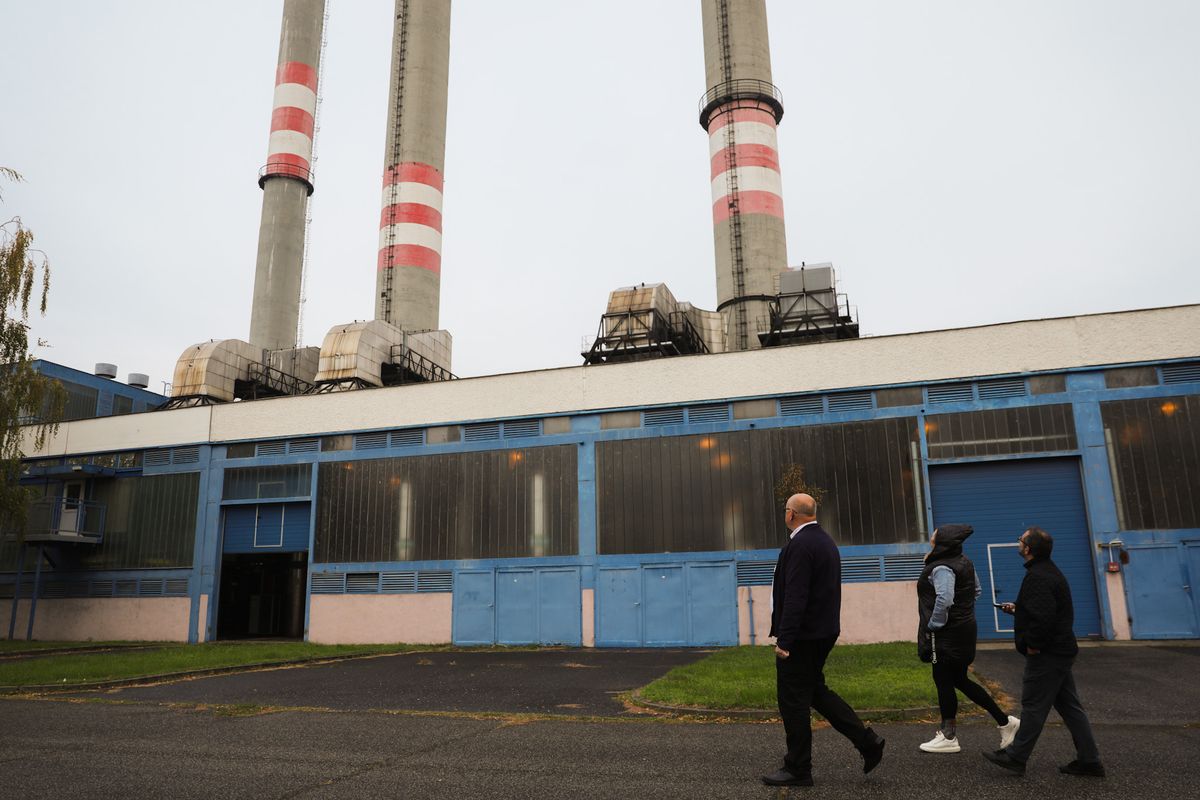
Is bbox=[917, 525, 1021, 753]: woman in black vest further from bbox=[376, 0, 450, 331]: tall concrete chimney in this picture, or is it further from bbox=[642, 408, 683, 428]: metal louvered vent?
bbox=[376, 0, 450, 331]: tall concrete chimney

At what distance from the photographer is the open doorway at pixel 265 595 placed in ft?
84.2

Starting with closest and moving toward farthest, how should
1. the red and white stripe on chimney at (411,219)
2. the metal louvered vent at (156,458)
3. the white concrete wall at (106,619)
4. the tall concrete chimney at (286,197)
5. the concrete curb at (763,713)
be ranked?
the concrete curb at (763,713) → the white concrete wall at (106,619) → the metal louvered vent at (156,458) → the red and white stripe on chimney at (411,219) → the tall concrete chimney at (286,197)

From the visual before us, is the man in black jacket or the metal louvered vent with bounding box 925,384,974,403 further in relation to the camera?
the metal louvered vent with bounding box 925,384,974,403

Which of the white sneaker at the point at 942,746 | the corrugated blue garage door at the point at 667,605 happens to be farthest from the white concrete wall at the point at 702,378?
the white sneaker at the point at 942,746

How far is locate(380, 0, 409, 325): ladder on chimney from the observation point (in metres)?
37.0

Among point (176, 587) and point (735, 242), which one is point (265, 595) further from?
point (735, 242)

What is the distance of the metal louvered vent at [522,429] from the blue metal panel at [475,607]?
362 cm

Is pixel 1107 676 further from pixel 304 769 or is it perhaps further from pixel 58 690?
pixel 58 690

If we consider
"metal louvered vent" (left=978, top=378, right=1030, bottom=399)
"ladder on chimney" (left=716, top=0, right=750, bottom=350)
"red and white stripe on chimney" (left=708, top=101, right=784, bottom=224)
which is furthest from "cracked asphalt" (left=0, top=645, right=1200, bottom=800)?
"red and white stripe on chimney" (left=708, top=101, right=784, bottom=224)

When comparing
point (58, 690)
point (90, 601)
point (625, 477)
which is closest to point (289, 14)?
point (90, 601)

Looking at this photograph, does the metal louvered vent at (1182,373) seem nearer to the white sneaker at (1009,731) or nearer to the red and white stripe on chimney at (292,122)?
the white sneaker at (1009,731)

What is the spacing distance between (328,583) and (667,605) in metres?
9.65

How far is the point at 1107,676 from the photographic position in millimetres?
11312

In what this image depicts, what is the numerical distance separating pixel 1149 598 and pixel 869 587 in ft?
18.1
